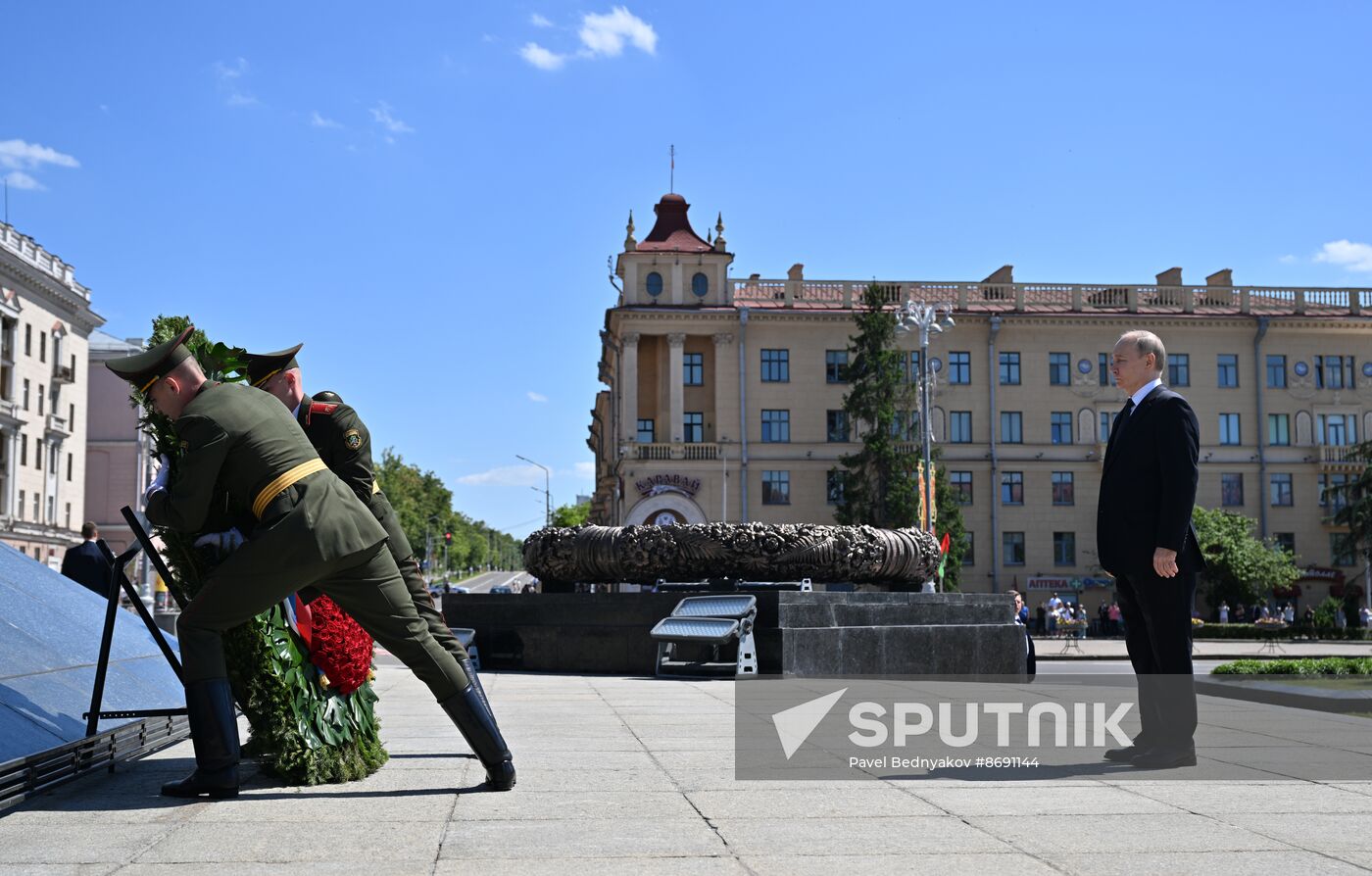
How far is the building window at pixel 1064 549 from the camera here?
62.7 meters

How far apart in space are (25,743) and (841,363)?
58.5 m

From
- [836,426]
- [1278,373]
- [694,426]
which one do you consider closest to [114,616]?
[694,426]

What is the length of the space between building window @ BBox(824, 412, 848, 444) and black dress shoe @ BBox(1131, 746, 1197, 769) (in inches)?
2218

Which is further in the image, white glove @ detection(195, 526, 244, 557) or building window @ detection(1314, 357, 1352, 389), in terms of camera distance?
building window @ detection(1314, 357, 1352, 389)

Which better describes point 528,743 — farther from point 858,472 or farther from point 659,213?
point 659,213

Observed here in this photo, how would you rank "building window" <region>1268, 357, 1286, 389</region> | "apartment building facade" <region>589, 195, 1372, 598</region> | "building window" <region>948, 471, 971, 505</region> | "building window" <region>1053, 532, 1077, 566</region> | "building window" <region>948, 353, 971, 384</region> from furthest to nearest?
"building window" <region>1268, 357, 1286, 389</region> → "building window" <region>948, 353, 971, 384</region> → "building window" <region>948, 471, 971, 505</region> → "building window" <region>1053, 532, 1077, 566</region> → "apartment building facade" <region>589, 195, 1372, 598</region>

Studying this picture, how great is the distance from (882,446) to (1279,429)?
19.8 meters

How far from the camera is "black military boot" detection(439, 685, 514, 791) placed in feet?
18.3

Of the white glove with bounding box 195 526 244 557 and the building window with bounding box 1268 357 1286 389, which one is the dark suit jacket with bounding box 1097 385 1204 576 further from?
the building window with bounding box 1268 357 1286 389

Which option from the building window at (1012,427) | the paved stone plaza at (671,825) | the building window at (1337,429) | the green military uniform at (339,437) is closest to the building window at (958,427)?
the building window at (1012,427)

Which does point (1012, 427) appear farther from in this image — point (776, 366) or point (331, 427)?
point (331, 427)

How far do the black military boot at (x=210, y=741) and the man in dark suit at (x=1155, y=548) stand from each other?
3.89 m

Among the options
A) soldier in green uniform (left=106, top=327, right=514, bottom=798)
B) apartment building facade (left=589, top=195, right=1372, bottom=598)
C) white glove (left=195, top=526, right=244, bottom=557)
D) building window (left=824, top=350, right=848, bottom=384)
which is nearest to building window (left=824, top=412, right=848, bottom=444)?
apartment building facade (left=589, top=195, right=1372, bottom=598)

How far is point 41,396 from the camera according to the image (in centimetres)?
6925
